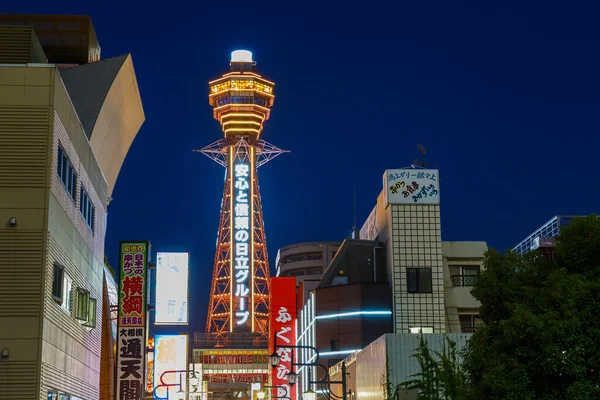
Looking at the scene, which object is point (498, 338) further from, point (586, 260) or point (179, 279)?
point (179, 279)

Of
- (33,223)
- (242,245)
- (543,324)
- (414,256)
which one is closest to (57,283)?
(33,223)

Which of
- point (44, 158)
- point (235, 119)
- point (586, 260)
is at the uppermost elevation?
point (235, 119)

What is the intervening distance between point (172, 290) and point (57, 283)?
97.6ft

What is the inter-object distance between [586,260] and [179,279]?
40214 millimetres

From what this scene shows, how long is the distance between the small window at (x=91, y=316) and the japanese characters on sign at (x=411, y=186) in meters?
23.1

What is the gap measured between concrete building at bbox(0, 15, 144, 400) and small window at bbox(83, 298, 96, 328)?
0.05 metres

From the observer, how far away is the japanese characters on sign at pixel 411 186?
5588cm

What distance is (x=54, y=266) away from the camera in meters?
28.0

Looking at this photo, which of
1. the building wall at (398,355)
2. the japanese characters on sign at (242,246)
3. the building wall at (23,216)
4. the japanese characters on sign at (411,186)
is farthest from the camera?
the japanese characters on sign at (242,246)

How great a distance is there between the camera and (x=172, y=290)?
191 feet

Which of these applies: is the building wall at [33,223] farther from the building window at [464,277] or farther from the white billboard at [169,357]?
the building window at [464,277]

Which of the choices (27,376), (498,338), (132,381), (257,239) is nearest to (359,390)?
(132,381)

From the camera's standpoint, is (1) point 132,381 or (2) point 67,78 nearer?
(1) point 132,381

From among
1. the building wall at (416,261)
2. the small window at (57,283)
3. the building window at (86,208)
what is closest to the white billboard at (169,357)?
the building wall at (416,261)
